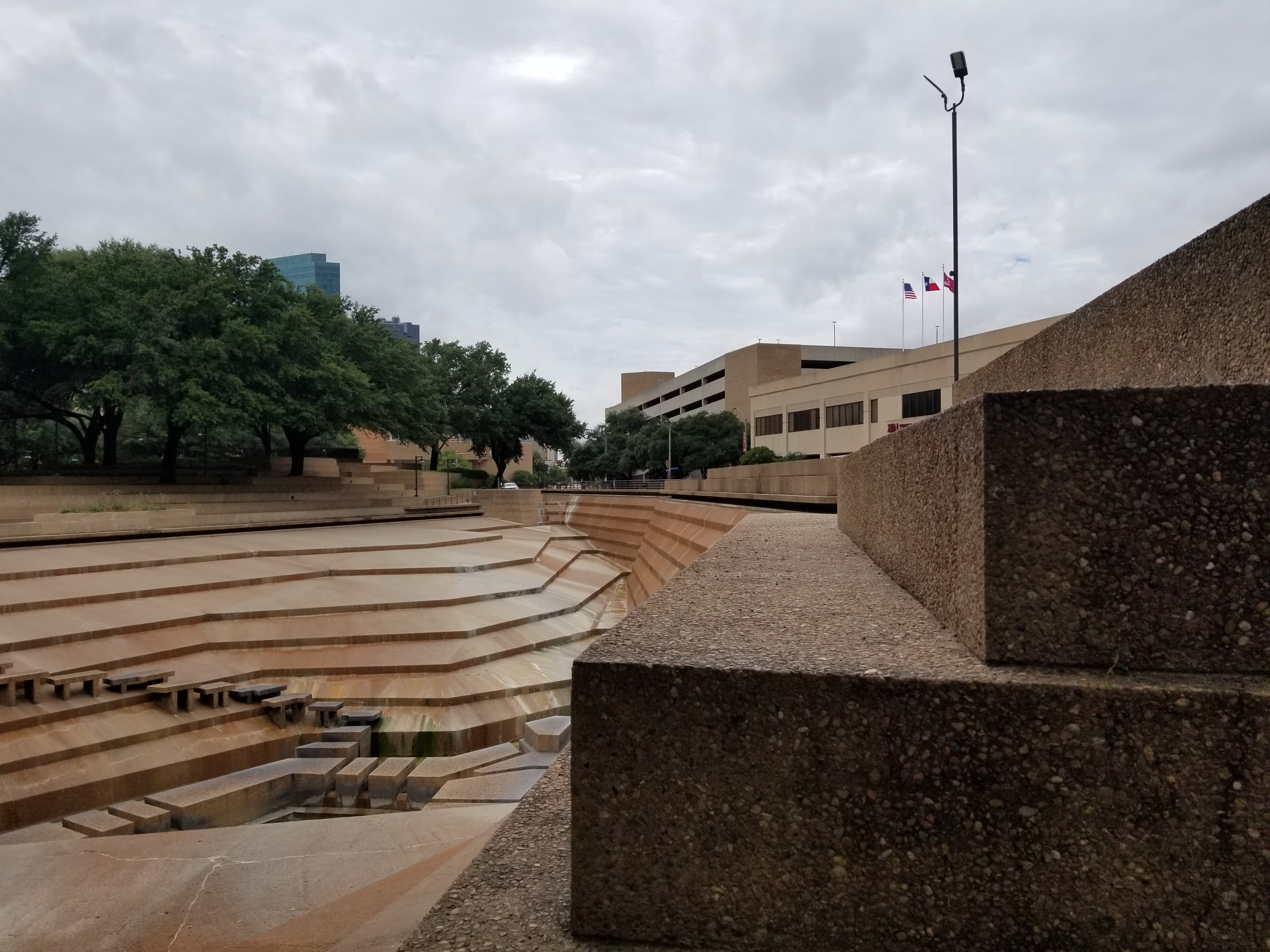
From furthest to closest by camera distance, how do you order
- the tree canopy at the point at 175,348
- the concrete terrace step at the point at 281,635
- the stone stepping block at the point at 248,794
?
the tree canopy at the point at 175,348
the concrete terrace step at the point at 281,635
the stone stepping block at the point at 248,794

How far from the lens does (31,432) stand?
43094 millimetres

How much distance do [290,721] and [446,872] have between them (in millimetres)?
7593

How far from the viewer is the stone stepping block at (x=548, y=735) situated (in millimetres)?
9125

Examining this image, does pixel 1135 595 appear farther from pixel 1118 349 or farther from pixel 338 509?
pixel 338 509

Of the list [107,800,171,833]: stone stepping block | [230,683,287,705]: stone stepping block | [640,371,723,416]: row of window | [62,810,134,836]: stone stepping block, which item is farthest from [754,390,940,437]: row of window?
[62,810,134,836]: stone stepping block

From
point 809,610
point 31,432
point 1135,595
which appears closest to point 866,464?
point 809,610

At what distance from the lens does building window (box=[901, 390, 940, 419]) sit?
4606 centimetres

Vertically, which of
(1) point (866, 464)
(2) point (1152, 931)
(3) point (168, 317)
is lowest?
(2) point (1152, 931)

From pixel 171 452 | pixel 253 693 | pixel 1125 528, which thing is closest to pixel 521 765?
pixel 253 693

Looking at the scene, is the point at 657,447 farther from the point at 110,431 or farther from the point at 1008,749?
the point at 1008,749

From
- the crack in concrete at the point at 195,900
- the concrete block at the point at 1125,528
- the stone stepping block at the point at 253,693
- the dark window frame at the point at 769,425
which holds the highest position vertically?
the dark window frame at the point at 769,425

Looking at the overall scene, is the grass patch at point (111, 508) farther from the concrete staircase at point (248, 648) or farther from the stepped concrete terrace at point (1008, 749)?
the stepped concrete terrace at point (1008, 749)

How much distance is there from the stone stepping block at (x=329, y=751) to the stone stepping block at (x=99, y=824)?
7.34ft

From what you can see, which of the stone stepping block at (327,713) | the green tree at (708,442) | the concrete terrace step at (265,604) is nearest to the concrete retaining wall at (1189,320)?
the stone stepping block at (327,713)
